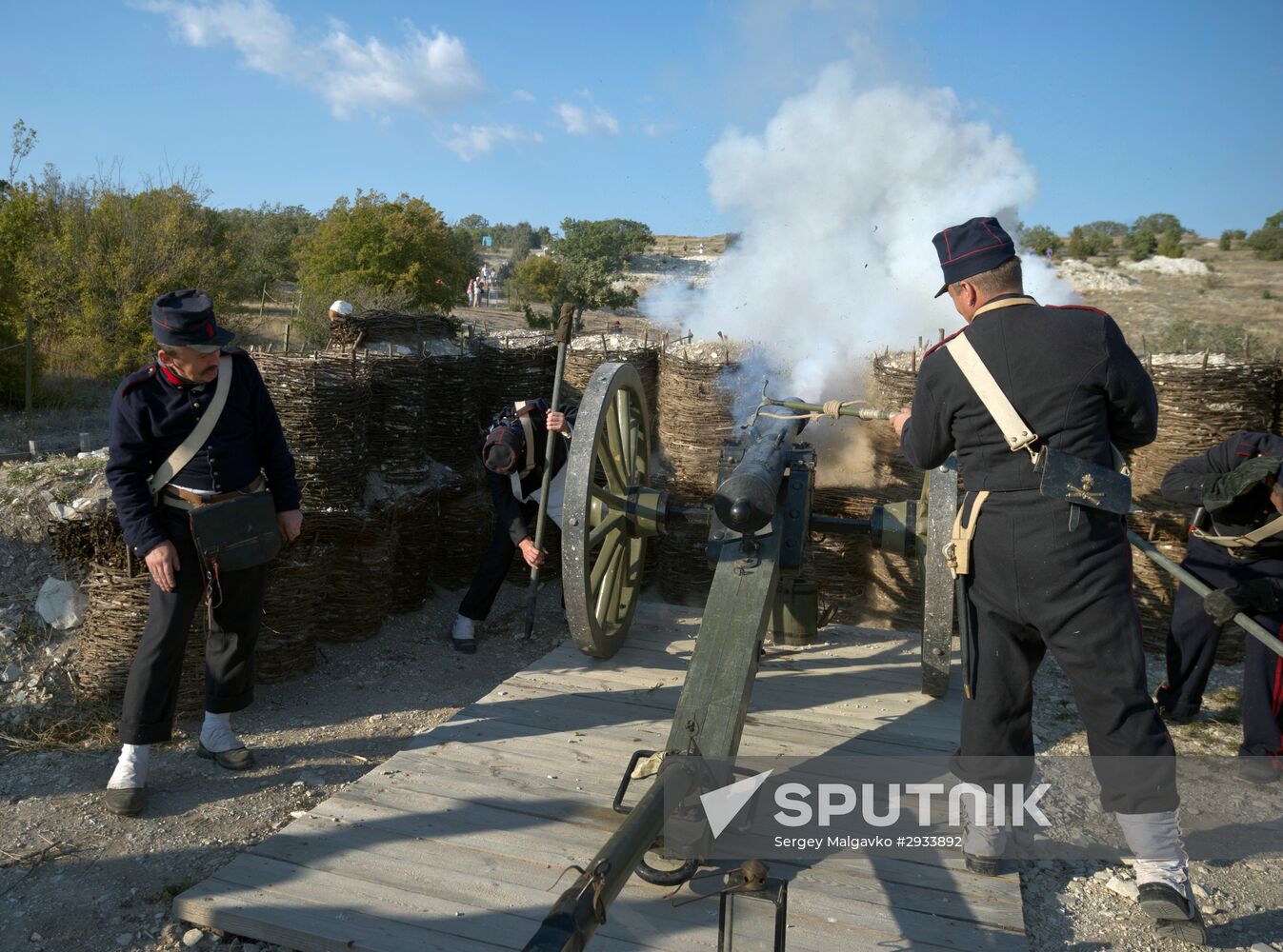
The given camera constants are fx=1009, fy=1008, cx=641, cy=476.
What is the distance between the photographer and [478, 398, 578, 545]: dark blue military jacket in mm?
5578

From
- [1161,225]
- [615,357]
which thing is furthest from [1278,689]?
[1161,225]

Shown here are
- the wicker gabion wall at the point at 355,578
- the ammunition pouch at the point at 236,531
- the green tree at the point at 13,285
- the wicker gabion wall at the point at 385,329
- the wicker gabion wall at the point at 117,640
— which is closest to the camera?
the ammunition pouch at the point at 236,531

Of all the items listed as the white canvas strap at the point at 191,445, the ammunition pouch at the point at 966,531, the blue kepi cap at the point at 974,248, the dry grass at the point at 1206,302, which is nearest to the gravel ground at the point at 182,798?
the white canvas strap at the point at 191,445

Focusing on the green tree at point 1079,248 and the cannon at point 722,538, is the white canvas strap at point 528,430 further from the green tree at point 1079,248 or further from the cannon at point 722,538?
the green tree at point 1079,248

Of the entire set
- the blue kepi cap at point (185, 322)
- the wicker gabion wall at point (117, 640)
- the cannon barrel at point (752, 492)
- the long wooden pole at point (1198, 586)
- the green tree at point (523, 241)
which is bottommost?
the wicker gabion wall at point (117, 640)

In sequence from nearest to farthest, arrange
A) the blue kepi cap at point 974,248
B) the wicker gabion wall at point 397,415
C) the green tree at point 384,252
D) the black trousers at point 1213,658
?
the blue kepi cap at point 974,248 → the black trousers at point 1213,658 → the wicker gabion wall at point 397,415 → the green tree at point 384,252

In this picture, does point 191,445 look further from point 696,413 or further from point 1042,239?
point 1042,239

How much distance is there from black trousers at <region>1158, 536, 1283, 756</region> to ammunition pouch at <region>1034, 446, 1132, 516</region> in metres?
2.03

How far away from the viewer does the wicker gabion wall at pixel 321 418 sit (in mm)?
5410

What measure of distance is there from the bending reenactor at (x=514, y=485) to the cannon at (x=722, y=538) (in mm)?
385

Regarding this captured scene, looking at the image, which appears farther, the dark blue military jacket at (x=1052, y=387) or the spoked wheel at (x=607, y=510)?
the spoked wheel at (x=607, y=510)

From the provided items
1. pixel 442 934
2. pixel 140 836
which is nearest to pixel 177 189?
pixel 140 836

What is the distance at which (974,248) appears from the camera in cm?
304

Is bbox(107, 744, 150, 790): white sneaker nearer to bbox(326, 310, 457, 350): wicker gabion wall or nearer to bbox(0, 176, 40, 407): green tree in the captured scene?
bbox(326, 310, 457, 350): wicker gabion wall
